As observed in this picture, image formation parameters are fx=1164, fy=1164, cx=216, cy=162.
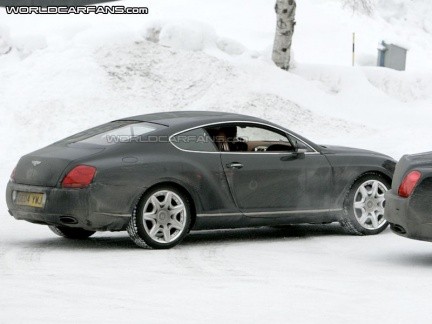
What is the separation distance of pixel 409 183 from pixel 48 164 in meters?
3.60

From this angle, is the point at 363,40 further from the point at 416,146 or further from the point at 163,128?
the point at 163,128

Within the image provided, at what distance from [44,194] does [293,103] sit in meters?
15.8

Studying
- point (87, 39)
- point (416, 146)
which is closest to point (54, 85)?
point (87, 39)

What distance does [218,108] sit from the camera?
25734 mm

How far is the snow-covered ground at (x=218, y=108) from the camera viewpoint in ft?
28.8

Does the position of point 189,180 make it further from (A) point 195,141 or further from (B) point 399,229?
(B) point 399,229

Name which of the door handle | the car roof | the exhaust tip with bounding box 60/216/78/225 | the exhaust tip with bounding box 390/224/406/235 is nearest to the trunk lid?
the exhaust tip with bounding box 60/216/78/225

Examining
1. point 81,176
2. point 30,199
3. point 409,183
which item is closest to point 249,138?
point 81,176

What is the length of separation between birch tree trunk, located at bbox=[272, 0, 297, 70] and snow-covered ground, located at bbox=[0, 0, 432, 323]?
1.71 ft

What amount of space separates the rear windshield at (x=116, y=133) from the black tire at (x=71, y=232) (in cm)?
96

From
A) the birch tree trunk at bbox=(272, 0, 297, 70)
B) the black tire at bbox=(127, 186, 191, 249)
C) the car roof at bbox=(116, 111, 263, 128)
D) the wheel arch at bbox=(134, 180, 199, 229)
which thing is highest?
the birch tree trunk at bbox=(272, 0, 297, 70)

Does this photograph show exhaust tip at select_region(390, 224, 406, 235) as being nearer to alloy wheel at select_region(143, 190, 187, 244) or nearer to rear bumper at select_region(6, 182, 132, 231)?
alloy wheel at select_region(143, 190, 187, 244)

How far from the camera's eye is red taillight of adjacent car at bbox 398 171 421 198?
10.8 metres

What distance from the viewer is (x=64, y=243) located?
12.4m
